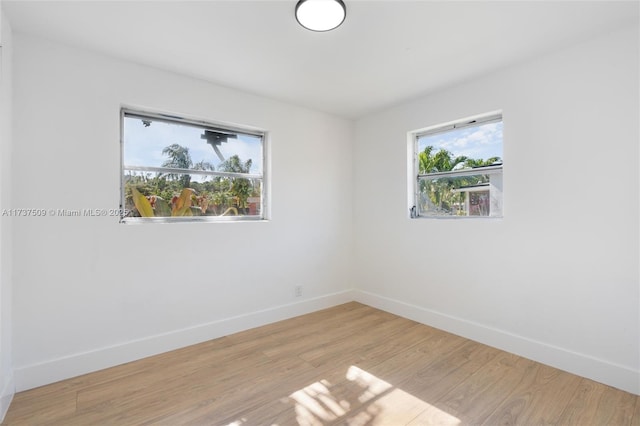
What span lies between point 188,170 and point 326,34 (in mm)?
1761

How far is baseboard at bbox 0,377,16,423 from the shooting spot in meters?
1.84

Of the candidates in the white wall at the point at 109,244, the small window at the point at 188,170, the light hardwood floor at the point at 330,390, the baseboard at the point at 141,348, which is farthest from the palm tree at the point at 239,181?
the light hardwood floor at the point at 330,390

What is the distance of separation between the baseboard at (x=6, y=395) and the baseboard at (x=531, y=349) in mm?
3345

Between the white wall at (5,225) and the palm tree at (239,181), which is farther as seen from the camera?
the palm tree at (239,181)

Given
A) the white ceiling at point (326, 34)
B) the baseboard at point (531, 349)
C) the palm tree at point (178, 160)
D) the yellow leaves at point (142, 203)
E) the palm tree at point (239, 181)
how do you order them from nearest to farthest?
the white ceiling at point (326, 34) → the baseboard at point (531, 349) → the yellow leaves at point (142, 203) → the palm tree at point (178, 160) → the palm tree at point (239, 181)

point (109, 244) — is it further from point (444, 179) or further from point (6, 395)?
point (444, 179)

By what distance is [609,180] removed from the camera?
2189 mm

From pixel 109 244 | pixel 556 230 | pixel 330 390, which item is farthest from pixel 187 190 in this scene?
pixel 556 230

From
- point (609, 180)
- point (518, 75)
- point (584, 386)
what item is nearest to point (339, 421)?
point (584, 386)

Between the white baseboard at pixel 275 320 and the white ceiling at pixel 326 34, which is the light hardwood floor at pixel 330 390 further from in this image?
the white ceiling at pixel 326 34

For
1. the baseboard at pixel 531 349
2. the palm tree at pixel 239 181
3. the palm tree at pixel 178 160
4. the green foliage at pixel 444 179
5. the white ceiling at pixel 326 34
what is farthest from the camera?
the palm tree at pixel 239 181

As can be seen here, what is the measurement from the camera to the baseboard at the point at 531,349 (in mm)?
2123

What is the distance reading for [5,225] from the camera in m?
1.99

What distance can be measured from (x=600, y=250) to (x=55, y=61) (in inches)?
167
